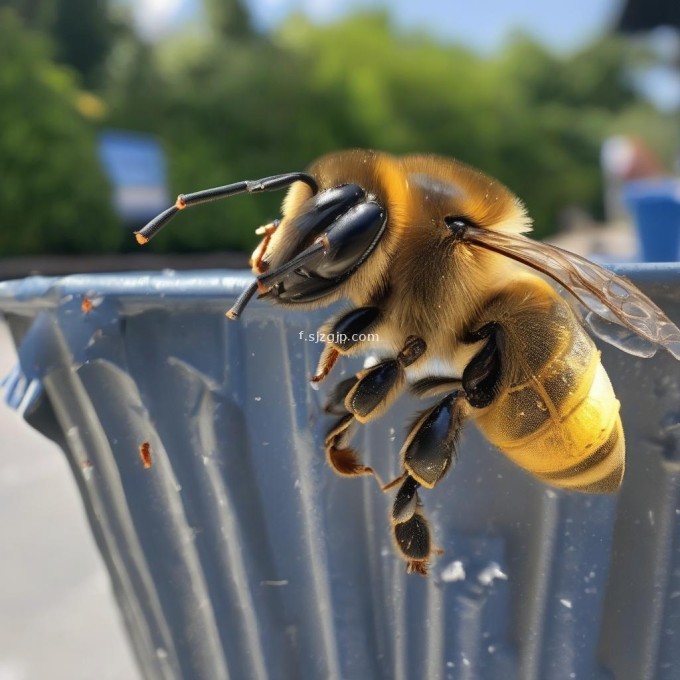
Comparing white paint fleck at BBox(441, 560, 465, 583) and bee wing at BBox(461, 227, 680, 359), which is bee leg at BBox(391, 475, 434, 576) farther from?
bee wing at BBox(461, 227, 680, 359)

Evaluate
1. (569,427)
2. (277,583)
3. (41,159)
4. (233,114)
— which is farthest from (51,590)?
(233,114)

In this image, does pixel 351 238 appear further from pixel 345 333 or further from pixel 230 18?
pixel 230 18

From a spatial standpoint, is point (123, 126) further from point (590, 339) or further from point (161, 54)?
point (590, 339)

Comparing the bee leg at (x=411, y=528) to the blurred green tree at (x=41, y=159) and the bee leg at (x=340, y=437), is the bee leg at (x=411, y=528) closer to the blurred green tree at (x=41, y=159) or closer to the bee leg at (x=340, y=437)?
the bee leg at (x=340, y=437)

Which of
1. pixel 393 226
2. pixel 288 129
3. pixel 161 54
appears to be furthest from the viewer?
pixel 161 54

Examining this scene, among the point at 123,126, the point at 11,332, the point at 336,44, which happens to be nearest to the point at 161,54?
the point at 123,126

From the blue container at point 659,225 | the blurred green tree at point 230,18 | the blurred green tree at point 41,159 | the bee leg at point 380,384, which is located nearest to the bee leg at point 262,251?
the bee leg at point 380,384

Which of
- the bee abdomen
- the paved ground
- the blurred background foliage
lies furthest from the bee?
the blurred background foliage
